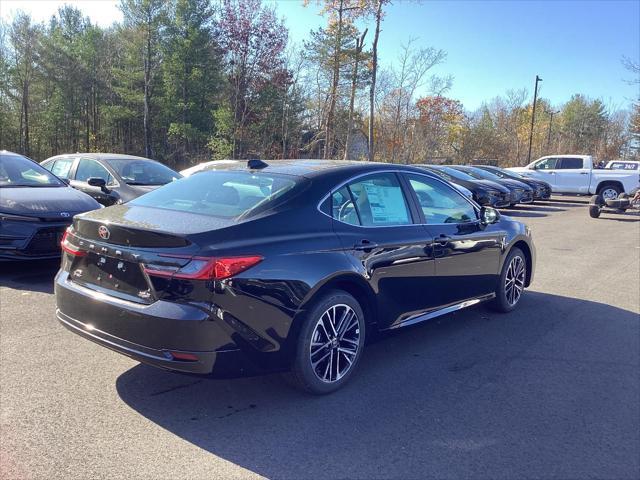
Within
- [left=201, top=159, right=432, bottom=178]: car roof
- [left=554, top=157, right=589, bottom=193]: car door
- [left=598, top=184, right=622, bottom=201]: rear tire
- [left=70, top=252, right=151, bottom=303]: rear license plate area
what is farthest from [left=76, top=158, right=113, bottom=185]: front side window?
[left=554, top=157, right=589, bottom=193]: car door

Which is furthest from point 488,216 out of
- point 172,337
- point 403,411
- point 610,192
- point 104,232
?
point 610,192

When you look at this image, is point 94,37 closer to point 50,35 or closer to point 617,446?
point 50,35

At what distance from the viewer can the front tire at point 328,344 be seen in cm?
359

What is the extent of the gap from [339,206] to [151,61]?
34356 millimetres

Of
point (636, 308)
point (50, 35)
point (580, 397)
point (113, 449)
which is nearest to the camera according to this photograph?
point (113, 449)

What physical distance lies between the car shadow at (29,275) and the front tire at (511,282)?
16.5ft

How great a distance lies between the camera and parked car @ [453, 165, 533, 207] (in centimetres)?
1813

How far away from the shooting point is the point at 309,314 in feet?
11.8

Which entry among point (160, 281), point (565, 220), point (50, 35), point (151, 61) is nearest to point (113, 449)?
point (160, 281)

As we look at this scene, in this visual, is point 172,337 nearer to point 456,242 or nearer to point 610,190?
point 456,242

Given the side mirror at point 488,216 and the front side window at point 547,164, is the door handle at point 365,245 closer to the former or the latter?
the side mirror at point 488,216

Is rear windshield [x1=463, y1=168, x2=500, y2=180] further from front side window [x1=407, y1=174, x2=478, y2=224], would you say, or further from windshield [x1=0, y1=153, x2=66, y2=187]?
windshield [x1=0, y1=153, x2=66, y2=187]

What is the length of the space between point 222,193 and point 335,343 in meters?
1.41

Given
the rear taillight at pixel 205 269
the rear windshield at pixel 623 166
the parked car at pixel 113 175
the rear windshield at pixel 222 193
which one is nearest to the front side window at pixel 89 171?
the parked car at pixel 113 175
